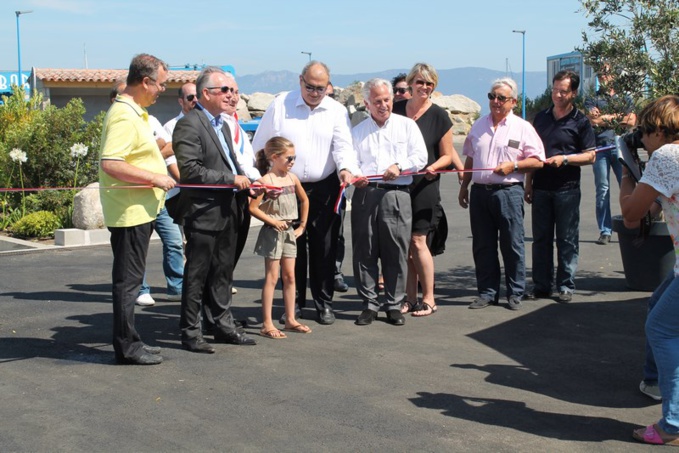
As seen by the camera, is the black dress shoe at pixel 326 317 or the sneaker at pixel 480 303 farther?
the sneaker at pixel 480 303

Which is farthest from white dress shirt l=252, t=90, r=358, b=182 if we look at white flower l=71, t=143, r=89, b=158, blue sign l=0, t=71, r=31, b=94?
blue sign l=0, t=71, r=31, b=94

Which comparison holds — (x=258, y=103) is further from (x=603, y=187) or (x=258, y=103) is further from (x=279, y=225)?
(x=279, y=225)

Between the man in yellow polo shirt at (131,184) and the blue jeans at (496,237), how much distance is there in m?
3.32

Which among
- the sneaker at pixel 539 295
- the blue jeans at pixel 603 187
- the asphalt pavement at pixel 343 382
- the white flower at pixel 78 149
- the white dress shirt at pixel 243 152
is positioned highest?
the white flower at pixel 78 149

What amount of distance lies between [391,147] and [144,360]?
2.86m

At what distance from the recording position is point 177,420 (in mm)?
5223

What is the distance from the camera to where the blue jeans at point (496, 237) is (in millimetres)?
8336

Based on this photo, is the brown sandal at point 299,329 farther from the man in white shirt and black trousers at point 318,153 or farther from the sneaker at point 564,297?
the sneaker at point 564,297

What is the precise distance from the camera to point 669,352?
481cm

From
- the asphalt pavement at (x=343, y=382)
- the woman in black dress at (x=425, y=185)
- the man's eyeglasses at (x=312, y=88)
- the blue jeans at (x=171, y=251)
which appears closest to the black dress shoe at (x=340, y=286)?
the asphalt pavement at (x=343, y=382)

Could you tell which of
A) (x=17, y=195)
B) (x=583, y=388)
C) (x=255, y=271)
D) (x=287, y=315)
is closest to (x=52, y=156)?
(x=17, y=195)

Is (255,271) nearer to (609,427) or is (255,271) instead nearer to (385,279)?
(385,279)

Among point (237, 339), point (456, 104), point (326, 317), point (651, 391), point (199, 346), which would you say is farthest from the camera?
point (456, 104)

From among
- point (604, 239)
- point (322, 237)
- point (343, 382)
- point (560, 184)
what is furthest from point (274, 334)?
point (604, 239)
